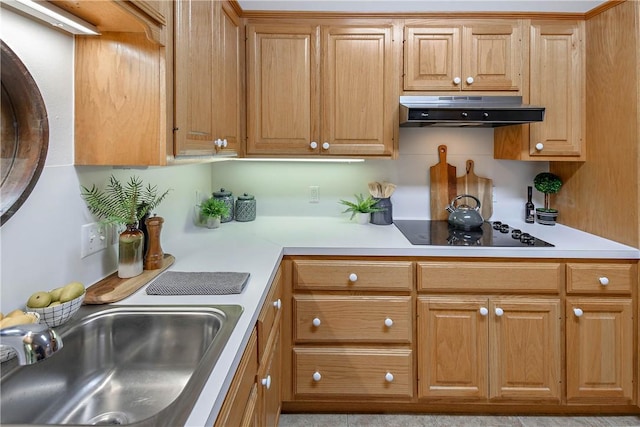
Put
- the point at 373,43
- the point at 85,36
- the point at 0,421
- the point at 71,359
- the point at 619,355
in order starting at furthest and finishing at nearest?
the point at 373,43 → the point at 619,355 → the point at 85,36 → the point at 71,359 → the point at 0,421

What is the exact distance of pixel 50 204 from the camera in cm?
120

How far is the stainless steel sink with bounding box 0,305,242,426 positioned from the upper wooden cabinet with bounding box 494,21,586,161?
6.97 feet

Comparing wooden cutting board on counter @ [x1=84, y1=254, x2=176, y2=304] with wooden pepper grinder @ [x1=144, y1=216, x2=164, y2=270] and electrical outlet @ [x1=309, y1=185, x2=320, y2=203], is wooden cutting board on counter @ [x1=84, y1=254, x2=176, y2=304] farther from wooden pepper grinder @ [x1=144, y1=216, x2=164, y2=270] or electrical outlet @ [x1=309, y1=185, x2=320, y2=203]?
electrical outlet @ [x1=309, y1=185, x2=320, y2=203]

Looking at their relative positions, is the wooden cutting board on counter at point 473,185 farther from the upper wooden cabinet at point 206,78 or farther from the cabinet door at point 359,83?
the upper wooden cabinet at point 206,78

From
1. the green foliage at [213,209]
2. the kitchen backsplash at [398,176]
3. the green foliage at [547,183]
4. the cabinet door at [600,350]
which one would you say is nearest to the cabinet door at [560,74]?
the green foliage at [547,183]

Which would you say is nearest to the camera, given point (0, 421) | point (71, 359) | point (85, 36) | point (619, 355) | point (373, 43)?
point (0, 421)

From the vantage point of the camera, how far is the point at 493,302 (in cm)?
206

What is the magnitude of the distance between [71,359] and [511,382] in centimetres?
197

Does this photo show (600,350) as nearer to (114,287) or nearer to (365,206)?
(365,206)

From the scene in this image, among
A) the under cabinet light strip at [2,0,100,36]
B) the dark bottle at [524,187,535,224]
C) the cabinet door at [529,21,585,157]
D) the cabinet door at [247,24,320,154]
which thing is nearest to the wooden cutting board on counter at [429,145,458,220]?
the dark bottle at [524,187,535,224]

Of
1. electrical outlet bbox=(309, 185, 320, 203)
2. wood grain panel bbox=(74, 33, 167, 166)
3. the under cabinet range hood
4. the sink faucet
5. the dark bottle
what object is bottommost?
the sink faucet

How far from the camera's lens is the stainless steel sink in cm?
100

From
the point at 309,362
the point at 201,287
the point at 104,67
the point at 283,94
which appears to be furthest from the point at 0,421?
the point at 283,94

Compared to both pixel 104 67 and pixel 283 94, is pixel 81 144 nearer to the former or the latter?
pixel 104 67
